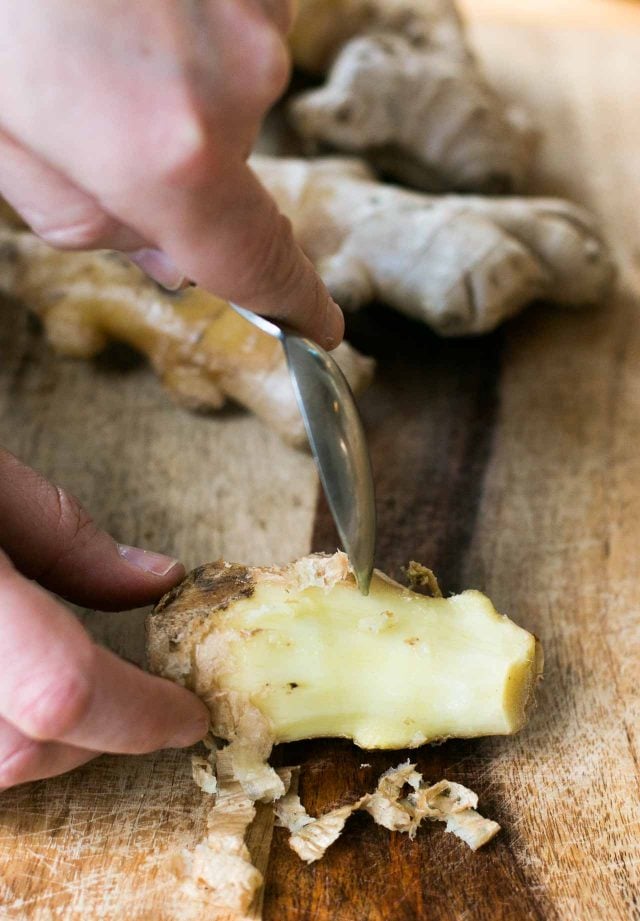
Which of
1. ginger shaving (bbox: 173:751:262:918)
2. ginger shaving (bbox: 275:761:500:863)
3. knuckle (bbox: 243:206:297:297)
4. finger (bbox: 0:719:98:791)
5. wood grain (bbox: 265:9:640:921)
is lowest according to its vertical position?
wood grain (bbox: 265:9:640:921)

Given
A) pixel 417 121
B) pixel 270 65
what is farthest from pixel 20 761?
pixel 417 121

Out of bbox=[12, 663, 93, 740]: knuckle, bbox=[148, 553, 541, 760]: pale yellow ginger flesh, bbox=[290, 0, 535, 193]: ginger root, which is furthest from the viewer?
bbox=[290, 0, 535, 193]: ginger root

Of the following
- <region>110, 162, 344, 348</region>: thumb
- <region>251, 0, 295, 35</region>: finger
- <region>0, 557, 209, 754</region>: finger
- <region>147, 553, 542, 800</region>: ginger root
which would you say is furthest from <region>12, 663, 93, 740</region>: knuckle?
<region>251, 0, 295, 35</region>: finger

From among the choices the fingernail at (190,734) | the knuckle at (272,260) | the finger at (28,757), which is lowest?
the fingernail at (190,734)

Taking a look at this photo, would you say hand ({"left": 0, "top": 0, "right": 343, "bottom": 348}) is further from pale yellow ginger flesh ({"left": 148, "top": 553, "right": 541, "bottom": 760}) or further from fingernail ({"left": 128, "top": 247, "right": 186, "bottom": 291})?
pale yellow ginger flesh ({"left": 148, "top": 553, "right": 541, "bottom": 760})

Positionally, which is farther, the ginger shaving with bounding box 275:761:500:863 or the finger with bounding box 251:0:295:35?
the ginger shaving with bounding box 275:761:500:863

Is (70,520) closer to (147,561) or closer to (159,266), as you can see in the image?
(147,561)

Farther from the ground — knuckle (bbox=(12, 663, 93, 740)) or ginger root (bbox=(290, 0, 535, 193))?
knuckle (bbox=(12, 663, 93, 740))

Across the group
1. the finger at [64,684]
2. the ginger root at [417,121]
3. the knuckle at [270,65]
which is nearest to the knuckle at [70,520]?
the finger at [64,684]

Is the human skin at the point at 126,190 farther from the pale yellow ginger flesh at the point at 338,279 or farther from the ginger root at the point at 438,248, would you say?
the ginger root at the point at 438,248
